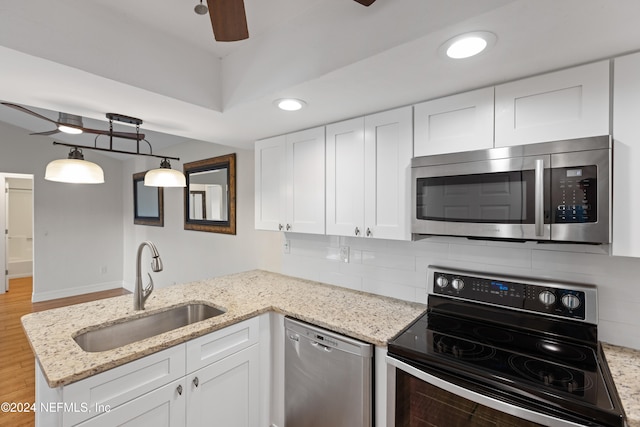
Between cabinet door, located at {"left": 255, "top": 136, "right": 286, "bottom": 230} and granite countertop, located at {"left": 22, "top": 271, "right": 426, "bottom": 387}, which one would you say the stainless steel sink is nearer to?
granite countertop, located at {"left": 22, "top": 271, "right": 426, "bottom": 387}

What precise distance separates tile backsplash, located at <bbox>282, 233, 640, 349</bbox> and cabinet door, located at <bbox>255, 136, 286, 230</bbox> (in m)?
0.32

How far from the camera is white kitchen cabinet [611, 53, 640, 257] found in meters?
1.12

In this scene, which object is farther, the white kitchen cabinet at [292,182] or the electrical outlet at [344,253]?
the electrical outlet at [344,253]

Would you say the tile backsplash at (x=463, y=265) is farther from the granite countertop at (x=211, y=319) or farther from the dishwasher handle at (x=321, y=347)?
the dishwasher handle at (x=321, y=347)

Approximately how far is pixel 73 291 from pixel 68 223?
3.99ft

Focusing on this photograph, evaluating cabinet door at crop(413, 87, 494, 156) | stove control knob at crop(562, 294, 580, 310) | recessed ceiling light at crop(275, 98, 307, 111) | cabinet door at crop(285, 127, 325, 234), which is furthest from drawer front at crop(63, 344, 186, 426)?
stove control knob at crop(562, 294, 580, 310)

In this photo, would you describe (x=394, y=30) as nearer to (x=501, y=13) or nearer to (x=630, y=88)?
(x=501, y=13)

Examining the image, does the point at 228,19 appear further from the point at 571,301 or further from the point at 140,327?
the point at 571,301

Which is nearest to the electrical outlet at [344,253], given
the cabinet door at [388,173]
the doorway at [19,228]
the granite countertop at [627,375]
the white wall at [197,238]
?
the cabinet door at [388,173]

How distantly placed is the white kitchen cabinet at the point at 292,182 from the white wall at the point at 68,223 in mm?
4540

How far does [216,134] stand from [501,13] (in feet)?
6.69

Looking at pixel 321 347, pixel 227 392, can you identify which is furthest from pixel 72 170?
pixel 321 347

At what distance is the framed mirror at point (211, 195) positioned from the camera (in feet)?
11.0

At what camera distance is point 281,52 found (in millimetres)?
1528
